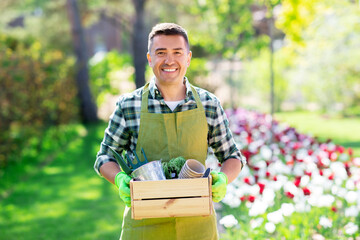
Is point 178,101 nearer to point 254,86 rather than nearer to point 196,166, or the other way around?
point 196,166

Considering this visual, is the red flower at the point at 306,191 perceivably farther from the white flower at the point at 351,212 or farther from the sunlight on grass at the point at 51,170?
the sunlight on grass at the point at 51,170

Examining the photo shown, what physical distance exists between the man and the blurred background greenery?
3.87 m

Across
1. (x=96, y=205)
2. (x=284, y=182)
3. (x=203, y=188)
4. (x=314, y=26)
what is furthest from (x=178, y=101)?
(x=314, y=26)

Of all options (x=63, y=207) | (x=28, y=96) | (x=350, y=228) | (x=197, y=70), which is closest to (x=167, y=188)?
(x=350, y=228)

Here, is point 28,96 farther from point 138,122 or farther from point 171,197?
point 171,197

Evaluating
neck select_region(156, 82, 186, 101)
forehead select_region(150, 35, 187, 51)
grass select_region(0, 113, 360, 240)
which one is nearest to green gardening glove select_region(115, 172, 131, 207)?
neck select_region(156, 82, 186, 101)

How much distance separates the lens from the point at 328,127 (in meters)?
10.1

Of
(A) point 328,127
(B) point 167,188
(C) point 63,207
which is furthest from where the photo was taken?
(A) point 328,127

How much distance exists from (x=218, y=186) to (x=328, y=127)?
9.04m

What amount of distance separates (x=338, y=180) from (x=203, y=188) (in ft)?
8.47

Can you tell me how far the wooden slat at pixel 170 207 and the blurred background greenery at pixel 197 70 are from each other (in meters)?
4.31

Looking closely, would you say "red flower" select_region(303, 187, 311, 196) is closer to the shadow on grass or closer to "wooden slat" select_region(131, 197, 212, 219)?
the shadow on grass

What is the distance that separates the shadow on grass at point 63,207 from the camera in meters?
4.27

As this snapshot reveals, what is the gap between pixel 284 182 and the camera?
12.6ft
